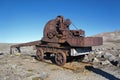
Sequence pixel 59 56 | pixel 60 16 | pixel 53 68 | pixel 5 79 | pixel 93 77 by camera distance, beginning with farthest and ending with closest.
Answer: pixel 60 16 → pixel 59 56 → pixel 53 68 → pixel 93 77 → pixel 5 79

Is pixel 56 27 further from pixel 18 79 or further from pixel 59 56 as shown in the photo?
pixel 18 79

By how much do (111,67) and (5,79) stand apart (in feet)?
24.5

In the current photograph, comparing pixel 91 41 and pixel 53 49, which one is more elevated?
pixel 91 41

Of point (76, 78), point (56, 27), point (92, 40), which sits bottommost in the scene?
point (76, 78)

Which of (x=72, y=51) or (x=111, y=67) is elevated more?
(x=72, y=51)

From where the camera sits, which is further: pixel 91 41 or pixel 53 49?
pixel 53 49

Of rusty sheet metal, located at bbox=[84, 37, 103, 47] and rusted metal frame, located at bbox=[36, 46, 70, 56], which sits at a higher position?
rusty sheet metal, located at bbox=[84, 37, 103, 47]

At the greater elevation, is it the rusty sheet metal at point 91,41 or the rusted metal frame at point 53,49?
the rusty sheet metal at point 91,41

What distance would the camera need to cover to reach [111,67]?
13.1 metres

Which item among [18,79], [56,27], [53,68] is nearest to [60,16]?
[56,27]

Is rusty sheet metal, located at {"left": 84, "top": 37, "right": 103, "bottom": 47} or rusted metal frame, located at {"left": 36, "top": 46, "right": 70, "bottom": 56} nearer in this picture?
rusty sheet metal, located at {"left": 84, "top": 37, "right": 103, "bottom": 47}

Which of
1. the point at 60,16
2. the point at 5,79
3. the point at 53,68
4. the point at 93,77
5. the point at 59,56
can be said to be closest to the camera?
the point at 5,79

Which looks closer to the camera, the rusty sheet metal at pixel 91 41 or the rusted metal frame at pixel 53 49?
the rusty sheet metal at pixel 91 41

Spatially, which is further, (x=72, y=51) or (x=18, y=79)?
(x=72, y=51)
